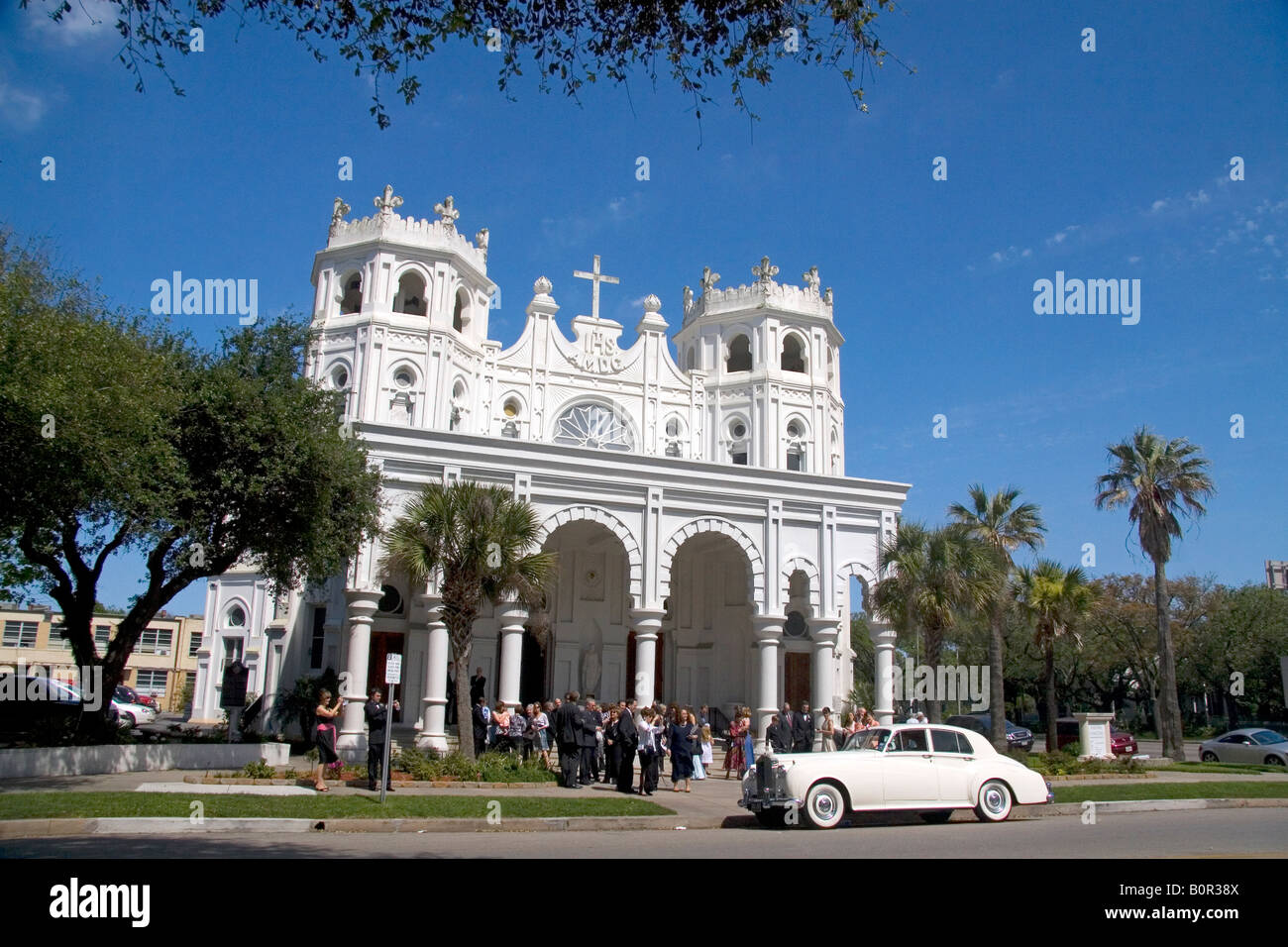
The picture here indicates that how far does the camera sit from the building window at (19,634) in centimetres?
7100

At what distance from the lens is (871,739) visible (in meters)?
16.1

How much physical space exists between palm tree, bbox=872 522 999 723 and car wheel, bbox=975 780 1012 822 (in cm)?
982

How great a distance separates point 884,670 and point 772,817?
15.3m

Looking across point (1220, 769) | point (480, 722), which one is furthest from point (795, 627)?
point (480, 722)

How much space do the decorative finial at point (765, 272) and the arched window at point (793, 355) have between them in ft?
7.60

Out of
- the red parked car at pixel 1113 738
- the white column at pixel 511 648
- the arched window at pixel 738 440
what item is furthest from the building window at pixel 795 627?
the white column at pixel 511 648

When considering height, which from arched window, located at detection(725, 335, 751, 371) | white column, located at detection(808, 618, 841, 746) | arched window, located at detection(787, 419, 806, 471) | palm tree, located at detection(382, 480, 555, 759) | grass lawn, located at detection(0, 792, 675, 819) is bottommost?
grass lawn, located at detection(0, 792, 675, 819)

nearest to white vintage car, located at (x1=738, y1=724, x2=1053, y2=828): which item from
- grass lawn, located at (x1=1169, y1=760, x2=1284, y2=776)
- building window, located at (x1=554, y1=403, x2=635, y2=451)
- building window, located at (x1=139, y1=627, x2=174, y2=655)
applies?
grass lawn, located at (x1=1169, y1=760, x2=1284, y2=776)

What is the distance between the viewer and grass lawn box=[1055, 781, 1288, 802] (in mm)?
19375

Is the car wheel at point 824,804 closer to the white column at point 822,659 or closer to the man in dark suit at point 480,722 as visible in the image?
the man in dark suit at point 480,722

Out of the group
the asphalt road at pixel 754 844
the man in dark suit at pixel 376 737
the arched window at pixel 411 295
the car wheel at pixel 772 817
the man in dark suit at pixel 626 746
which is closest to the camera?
the asphalt road at pixel 754 844

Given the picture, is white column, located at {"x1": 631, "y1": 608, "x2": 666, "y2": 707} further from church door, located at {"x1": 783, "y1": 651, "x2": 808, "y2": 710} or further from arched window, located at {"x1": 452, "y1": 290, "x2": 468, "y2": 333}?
arched window, located at {"x1": 452, "y1": 290, "x2": 468, "y2": 333}
